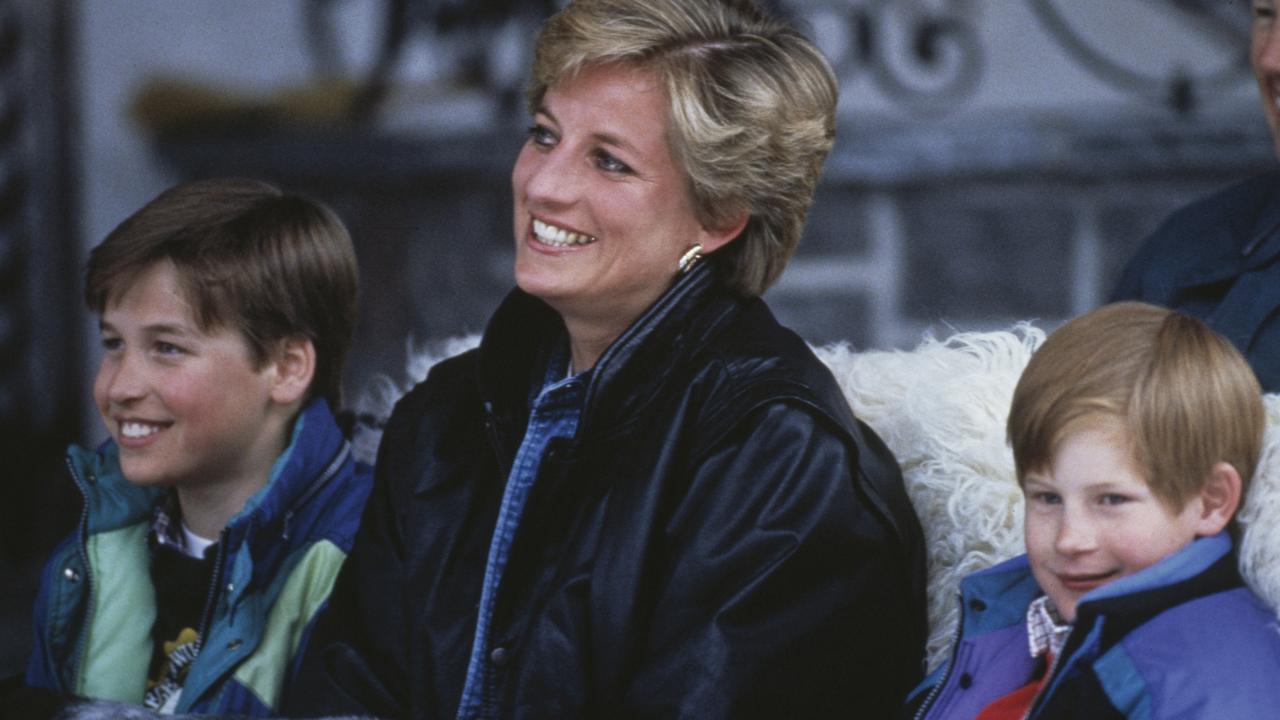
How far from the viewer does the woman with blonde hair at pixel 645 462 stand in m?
2.03

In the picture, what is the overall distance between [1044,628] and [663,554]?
45cm

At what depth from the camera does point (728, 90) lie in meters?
2.21

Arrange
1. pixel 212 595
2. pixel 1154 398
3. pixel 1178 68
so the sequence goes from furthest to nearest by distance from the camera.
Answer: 1. pixel 1178 68
2. pixel 212 595
3. pixel 1154 398

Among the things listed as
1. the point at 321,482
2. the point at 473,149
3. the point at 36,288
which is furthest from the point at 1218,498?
the point at 36,288

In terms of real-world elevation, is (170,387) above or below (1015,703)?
above

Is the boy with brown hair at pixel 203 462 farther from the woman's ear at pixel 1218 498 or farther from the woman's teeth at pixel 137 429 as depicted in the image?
the woman's ear at pixel 1218 498

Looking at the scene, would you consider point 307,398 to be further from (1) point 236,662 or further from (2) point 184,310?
(1) point 236,662

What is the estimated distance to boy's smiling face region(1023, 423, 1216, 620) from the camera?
1.80m

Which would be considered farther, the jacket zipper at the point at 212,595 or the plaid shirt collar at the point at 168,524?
the plaid shirt collar at the point at 168,524

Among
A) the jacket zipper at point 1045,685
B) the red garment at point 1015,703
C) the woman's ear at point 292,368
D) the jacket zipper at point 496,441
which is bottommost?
the red garment at point 1015,703

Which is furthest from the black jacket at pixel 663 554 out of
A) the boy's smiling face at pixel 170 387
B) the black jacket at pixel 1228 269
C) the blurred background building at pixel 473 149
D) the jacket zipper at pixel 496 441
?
the blurred background building at pixel 473 149

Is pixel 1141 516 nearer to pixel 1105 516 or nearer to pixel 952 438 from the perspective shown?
pixel 1105 516

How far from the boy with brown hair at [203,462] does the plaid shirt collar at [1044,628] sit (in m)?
1.06

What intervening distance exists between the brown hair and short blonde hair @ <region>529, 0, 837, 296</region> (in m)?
0.57
